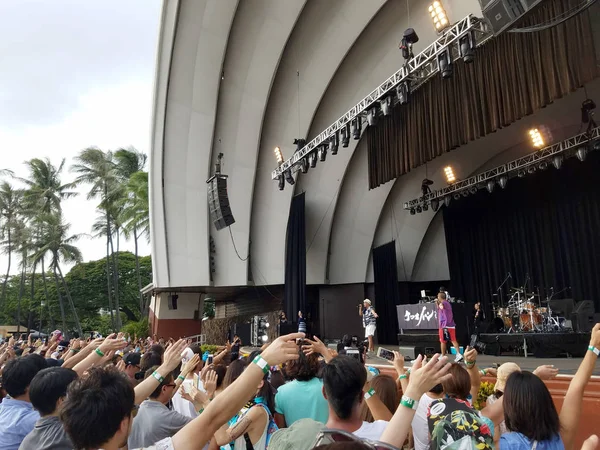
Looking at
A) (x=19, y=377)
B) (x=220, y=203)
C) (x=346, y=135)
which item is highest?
(x=346, y=135)

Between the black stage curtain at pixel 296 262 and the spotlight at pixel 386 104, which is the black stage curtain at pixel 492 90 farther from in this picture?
the black stage curtain at pixel 296 262

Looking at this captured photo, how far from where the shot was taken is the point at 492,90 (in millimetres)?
9148

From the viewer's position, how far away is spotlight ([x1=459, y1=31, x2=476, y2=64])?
7297 millimetres

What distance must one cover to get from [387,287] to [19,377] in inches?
662

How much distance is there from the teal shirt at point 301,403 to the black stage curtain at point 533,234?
1470 cm

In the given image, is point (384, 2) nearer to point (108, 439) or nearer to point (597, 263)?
point (597, 263)

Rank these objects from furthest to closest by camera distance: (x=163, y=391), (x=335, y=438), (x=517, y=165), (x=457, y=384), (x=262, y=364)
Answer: (x=517, y=165) → (x=163, y=391) → (x=457, y=384) → (x=262, y=364) → (x=335, y=438)

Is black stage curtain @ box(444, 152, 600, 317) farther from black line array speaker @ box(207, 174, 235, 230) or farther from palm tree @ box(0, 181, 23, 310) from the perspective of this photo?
palm tree @ box(0, 181, 23, 310)

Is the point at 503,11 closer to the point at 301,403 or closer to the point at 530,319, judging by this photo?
the point at 301,403

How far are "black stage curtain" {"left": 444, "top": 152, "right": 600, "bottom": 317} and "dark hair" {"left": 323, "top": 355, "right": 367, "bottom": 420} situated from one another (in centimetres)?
1541

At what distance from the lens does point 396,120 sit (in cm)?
1219

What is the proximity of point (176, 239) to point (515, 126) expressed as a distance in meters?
13.5

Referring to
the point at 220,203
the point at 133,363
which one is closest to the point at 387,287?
the point at 220,203

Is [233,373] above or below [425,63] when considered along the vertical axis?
below
